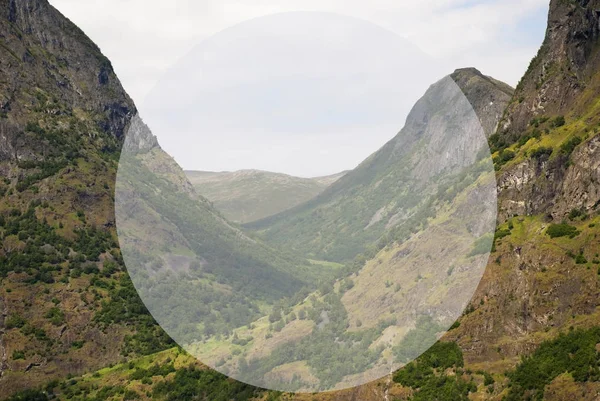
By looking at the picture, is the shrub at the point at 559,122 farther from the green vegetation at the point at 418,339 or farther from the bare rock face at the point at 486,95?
the bare rock face at the point at 486,95

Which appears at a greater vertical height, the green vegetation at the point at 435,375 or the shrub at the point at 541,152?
the shrub at the point at 541,152

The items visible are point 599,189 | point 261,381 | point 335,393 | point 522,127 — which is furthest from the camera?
point 522,127

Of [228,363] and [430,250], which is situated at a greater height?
[430,250]

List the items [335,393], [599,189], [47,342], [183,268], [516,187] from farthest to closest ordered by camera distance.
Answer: [47,342] < [516,187] < [599,189] < [335,393] < [183,268]

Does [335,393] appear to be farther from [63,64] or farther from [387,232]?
[63,64]

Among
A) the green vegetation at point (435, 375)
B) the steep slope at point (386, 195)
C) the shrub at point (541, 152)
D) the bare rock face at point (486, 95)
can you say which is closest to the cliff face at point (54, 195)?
the steep slope at point (386, 195)

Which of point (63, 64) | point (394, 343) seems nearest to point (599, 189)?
point (394, 343)

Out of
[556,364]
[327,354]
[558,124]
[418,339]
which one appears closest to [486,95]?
[558,124]

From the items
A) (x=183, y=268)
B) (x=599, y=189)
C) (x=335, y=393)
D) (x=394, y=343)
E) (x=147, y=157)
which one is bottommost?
(x=335, y=393)
